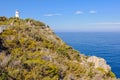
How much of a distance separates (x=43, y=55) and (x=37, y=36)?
5.54 m

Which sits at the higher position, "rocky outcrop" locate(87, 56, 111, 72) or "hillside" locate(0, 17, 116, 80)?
"hillside" locate(0, 17, 116, 80)

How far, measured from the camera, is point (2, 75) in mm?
18750

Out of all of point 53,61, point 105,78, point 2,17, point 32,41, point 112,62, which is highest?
point 2,17

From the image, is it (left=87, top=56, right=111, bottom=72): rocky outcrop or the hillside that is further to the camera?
(left=87, top=56, right=111, bottom=72): rocky outcrop

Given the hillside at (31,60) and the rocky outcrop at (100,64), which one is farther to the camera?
the rocky outcrop at (100,64)

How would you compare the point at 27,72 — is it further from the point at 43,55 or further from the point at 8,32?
the point at 8,32

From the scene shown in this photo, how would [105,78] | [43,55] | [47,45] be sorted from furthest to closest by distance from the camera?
[47,45] → [105,78] → [43,55]

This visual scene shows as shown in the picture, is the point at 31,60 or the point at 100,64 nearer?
the point at 31,60

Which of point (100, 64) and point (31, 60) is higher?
point (31, 60)

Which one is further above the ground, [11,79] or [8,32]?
[8,32]

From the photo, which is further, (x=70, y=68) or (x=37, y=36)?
(x=37, y=36)

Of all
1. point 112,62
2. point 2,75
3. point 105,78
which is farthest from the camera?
point 112,62

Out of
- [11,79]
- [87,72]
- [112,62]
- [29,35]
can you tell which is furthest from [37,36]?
[112,62]

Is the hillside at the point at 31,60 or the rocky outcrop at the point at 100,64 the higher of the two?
the hillside at the point at 31,60
